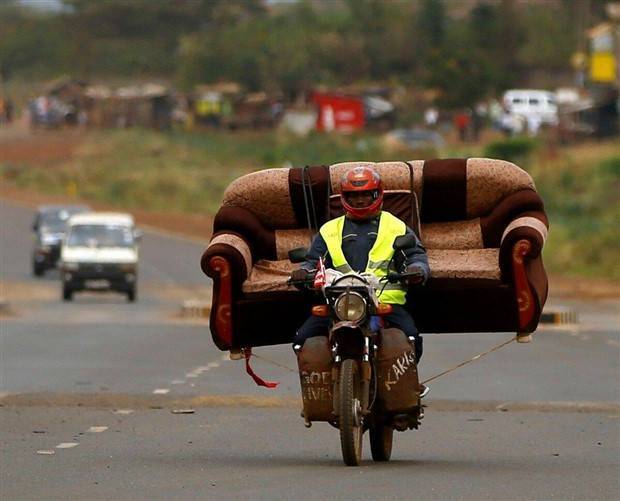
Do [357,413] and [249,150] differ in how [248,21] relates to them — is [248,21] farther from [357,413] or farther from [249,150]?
[357,413]

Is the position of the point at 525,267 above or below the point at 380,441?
above

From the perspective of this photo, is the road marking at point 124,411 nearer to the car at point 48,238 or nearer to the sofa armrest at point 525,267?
the sofa armrest at point 525,267

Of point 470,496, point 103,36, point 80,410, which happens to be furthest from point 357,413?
point 103,36

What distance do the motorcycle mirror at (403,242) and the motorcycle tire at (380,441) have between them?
1.20 m

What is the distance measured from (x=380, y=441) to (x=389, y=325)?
2.53ft

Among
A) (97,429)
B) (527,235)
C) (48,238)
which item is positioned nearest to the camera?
(527,235)

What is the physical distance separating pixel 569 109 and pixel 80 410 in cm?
8908

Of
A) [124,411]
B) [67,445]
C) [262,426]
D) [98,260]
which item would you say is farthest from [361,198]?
[98,260]

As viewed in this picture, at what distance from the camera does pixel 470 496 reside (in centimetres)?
1059

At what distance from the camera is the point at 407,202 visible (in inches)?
546

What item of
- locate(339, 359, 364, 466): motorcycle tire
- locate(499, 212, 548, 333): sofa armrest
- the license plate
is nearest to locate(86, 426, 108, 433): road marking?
locate(339, 359, 364, 466): motorcycle tire

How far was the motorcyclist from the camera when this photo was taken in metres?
12.5

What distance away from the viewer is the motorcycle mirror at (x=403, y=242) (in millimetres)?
12359

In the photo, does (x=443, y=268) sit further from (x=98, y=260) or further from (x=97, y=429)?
(x=98, y=260)
